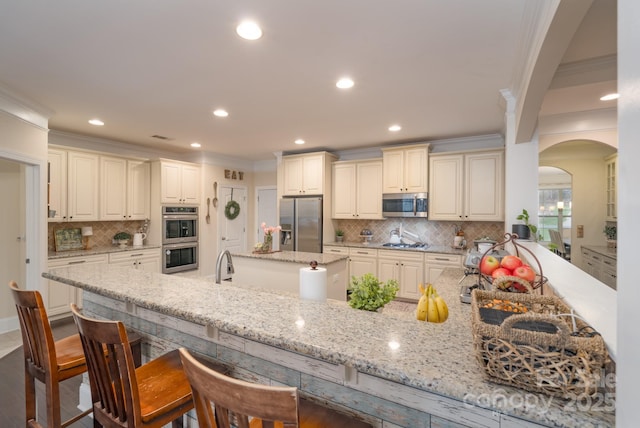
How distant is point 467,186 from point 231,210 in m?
4.56

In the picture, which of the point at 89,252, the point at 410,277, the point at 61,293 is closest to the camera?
the point at 61,293

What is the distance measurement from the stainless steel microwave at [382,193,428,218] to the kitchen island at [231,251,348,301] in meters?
1.69

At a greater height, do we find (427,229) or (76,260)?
(427,229)

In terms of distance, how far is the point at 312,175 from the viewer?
565 centimetres

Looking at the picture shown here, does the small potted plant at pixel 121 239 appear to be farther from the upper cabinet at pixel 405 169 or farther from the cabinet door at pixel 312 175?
the upper cabinet at pixel 405 169

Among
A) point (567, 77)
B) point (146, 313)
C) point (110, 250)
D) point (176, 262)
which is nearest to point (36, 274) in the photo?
point (110, 250)

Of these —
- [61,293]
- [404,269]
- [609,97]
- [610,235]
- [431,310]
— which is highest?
[609,97]

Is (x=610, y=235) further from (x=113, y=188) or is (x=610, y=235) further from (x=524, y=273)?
(x=113, y=188)

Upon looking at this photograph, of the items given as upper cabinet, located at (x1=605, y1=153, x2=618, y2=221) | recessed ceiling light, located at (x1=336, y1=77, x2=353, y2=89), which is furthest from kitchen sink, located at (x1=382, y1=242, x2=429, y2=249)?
recessed ceiling light, located at (x1=336, y1=77, x2=353, y2=89)

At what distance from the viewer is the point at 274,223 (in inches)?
277

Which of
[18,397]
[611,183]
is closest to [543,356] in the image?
[18,397]

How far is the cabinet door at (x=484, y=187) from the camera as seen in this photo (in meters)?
4.52

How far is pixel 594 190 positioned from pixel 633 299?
677 cm

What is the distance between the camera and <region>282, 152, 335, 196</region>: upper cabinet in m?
5.57
